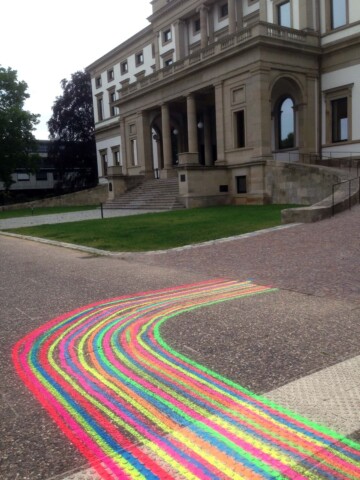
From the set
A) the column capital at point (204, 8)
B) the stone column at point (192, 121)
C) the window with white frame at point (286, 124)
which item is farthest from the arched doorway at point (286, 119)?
the column capital at point (204, 8)

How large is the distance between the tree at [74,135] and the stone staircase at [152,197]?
25886 millimetres

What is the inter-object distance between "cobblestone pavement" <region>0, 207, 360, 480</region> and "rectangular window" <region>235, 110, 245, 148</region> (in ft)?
61.5

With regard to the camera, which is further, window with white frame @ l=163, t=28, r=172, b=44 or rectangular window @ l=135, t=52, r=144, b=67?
rectangular window @ l=135, t=52, r=144, b=67

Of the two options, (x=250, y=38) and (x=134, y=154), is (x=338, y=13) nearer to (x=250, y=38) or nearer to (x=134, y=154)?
(x=250, y=38)

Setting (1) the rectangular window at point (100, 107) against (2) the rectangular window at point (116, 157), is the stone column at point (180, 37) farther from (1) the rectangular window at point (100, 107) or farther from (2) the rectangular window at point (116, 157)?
(1) the rectangular window at point (100, 107)

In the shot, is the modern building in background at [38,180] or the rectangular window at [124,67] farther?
the modern building in background at [38,180]

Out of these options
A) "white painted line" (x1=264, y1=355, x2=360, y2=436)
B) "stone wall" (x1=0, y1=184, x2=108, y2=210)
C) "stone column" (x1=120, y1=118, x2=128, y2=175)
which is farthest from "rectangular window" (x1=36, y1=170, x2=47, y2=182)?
"white painted line" (x1=264, y1=355, x2=360, y2=436)

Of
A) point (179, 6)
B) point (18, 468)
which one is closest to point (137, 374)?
point (18, 468)

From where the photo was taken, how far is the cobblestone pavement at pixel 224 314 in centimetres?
298

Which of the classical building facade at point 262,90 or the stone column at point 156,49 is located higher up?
the stone column at point 156,49

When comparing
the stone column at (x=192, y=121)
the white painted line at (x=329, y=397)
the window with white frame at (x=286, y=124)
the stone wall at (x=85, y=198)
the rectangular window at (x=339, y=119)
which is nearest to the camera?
the white painted line at (x=329, y=397)

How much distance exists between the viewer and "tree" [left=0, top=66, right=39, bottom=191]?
46375mm

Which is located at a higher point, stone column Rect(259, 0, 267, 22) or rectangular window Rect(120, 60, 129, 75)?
rectangular window Rect(120, 60, 129, 75)

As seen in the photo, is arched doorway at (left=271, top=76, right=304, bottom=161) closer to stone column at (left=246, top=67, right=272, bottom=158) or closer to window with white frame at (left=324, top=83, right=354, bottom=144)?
window with white frame at (left=324, top=83, right=354, bottom=144)
